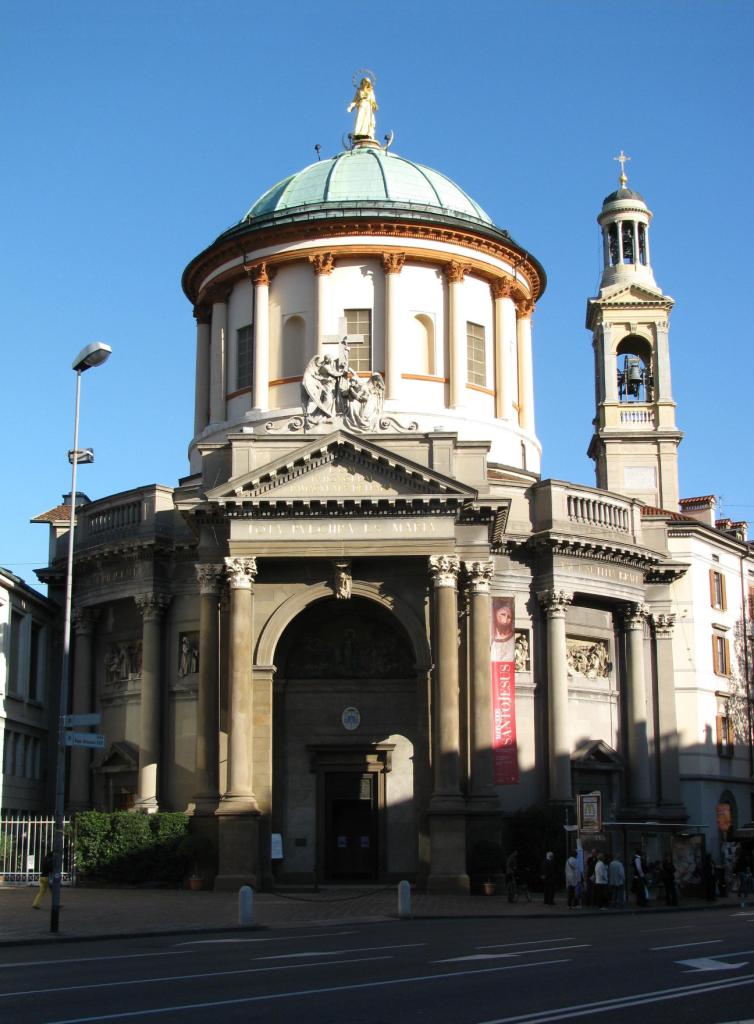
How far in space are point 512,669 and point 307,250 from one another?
17.4 meters

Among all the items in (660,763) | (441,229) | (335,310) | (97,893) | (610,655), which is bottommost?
(97,893)

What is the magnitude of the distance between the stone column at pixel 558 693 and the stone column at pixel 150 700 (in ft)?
40.2

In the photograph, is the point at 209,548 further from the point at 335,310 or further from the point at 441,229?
the point at 441,229

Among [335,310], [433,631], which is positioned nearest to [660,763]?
[433,631]

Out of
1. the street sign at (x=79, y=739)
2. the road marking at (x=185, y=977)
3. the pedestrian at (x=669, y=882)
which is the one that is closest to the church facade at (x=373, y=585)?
the pedestrian at (x=669, y=882)

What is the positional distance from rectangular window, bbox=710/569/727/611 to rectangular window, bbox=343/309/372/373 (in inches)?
661

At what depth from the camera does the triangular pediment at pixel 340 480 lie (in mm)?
39875

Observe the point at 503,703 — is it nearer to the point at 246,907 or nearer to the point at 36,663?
the point at 246,907

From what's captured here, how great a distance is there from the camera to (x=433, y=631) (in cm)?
4028

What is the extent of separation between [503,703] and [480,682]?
2107 millimetres

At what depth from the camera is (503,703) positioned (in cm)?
4244

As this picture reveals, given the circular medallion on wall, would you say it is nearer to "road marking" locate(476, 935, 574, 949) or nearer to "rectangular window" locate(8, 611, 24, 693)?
"rectangular window" locate(8, 611, 24, 693)

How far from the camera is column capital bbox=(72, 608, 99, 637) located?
157 feet

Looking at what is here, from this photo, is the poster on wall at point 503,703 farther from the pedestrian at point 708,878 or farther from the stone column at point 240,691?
the stone column at point 240,691
